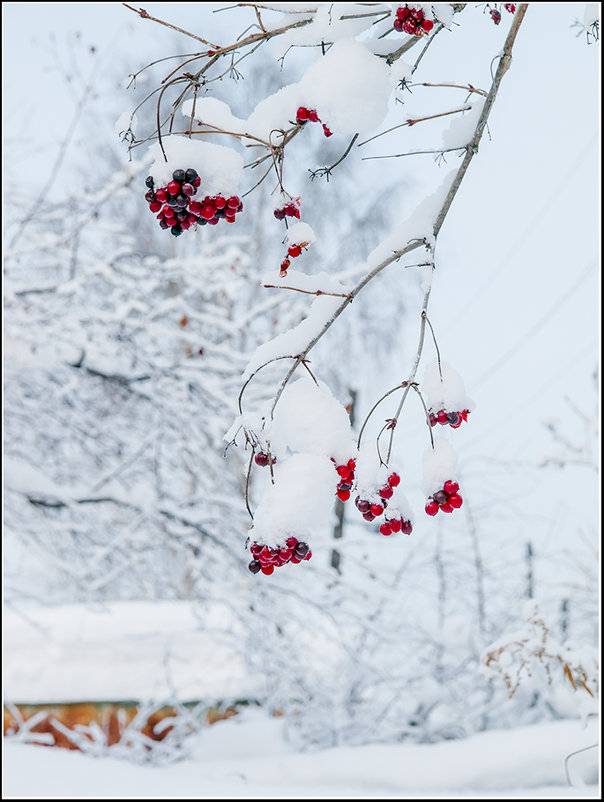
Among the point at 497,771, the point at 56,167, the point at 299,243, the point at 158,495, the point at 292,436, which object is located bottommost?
the point at 497,771

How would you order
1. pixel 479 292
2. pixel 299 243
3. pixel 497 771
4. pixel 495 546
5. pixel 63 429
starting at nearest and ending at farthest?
1. pixel 299 243
2. pixel 497 771
3. pixel 63 429
4. pixel 495 546
5. pixel 479 292

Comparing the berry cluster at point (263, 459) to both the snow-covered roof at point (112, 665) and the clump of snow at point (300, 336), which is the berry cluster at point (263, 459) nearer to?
the clump of snow at point (300, 336)

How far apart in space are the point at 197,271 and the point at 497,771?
3.47 m

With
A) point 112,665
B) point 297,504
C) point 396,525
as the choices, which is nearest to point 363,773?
point 112,665

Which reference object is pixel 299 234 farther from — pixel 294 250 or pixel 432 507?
pixel 432 507

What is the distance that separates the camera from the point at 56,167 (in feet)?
13.9

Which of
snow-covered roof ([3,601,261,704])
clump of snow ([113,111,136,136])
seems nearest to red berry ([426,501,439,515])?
clump of snow ([113,111,136,136])

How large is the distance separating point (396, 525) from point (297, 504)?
0.56 feet

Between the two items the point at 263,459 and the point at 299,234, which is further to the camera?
the point at 299,234

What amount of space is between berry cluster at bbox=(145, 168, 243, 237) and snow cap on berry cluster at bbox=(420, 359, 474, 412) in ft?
1.31

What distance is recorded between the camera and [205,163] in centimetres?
104

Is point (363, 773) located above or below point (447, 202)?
below

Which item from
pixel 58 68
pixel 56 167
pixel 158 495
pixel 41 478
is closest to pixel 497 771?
pixel 158 495

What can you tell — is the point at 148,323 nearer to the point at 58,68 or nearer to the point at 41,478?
the point at 41,478
